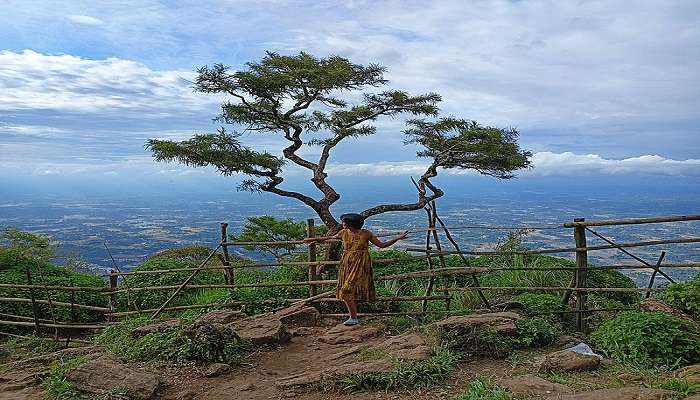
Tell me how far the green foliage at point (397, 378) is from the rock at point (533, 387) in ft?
1.71

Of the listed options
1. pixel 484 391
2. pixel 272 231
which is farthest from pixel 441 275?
pixel 272 231

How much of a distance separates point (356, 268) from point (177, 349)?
189cm

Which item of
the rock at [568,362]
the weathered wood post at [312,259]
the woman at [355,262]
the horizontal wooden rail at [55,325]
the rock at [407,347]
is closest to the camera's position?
the rock at [568,362]

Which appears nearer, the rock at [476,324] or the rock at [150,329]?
the rock at [476,324]

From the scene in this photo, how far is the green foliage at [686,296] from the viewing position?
534 cm

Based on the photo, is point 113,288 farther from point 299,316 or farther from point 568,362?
point 568,362

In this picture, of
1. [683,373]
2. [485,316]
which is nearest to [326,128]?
[485,316]

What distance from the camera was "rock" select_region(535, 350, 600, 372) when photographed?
4219 millimetres

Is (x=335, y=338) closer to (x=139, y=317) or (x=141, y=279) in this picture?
(x=139, y=317)

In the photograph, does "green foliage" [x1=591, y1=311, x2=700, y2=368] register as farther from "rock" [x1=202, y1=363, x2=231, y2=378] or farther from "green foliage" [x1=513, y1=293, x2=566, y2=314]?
"rock" [x1=202, y1=363, x2=231, y2=378]

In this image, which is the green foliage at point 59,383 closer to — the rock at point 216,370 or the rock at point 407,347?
the rock at point 216,370

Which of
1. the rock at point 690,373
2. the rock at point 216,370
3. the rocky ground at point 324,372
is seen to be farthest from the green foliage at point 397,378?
the rock at point 690,373

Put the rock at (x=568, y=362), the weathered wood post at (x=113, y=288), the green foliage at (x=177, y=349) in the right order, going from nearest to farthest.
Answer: the rock at (x=568, y=362) → the green foliage at (x=177, y=349) → the weathered wood post at (x=113, y=288)

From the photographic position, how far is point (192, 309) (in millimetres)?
7242
